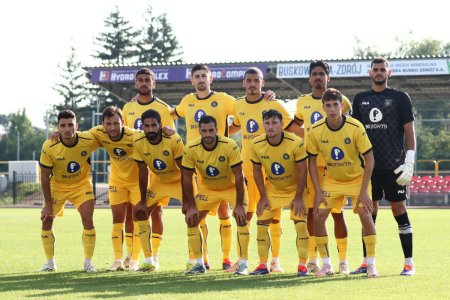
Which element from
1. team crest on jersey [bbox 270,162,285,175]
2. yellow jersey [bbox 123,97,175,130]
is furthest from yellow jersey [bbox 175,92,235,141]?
team crest on jersey [bbox 270,162,285,175]

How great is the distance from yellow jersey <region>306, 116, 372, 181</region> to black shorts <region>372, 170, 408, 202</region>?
416 mm

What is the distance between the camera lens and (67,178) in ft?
Result: 36.7

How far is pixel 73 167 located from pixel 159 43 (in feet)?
241

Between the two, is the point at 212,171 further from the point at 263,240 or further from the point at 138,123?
the point at 138,123

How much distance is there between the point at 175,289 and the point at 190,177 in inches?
77.9

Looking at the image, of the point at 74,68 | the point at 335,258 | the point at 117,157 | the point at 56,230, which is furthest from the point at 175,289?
the point at 74,68

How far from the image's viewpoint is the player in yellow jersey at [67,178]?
10.9m

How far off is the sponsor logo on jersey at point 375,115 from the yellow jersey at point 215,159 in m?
1.63

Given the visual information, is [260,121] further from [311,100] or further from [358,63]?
[358,63]

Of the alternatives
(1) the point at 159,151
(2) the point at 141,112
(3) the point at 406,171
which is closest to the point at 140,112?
(2) the point at 141,112

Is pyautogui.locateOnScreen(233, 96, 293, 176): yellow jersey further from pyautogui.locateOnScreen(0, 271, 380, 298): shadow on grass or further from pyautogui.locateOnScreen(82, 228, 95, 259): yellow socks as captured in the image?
pyautogui.locateOnScreen(82, 228, 95, 259): yellow socks

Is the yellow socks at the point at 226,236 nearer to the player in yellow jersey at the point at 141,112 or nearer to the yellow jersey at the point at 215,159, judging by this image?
the player in yellow jersey at the point at 141,112

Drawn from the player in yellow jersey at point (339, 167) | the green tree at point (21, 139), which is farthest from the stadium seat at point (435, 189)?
the green tree at point (21, 139)

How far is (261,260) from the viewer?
1025 cm
